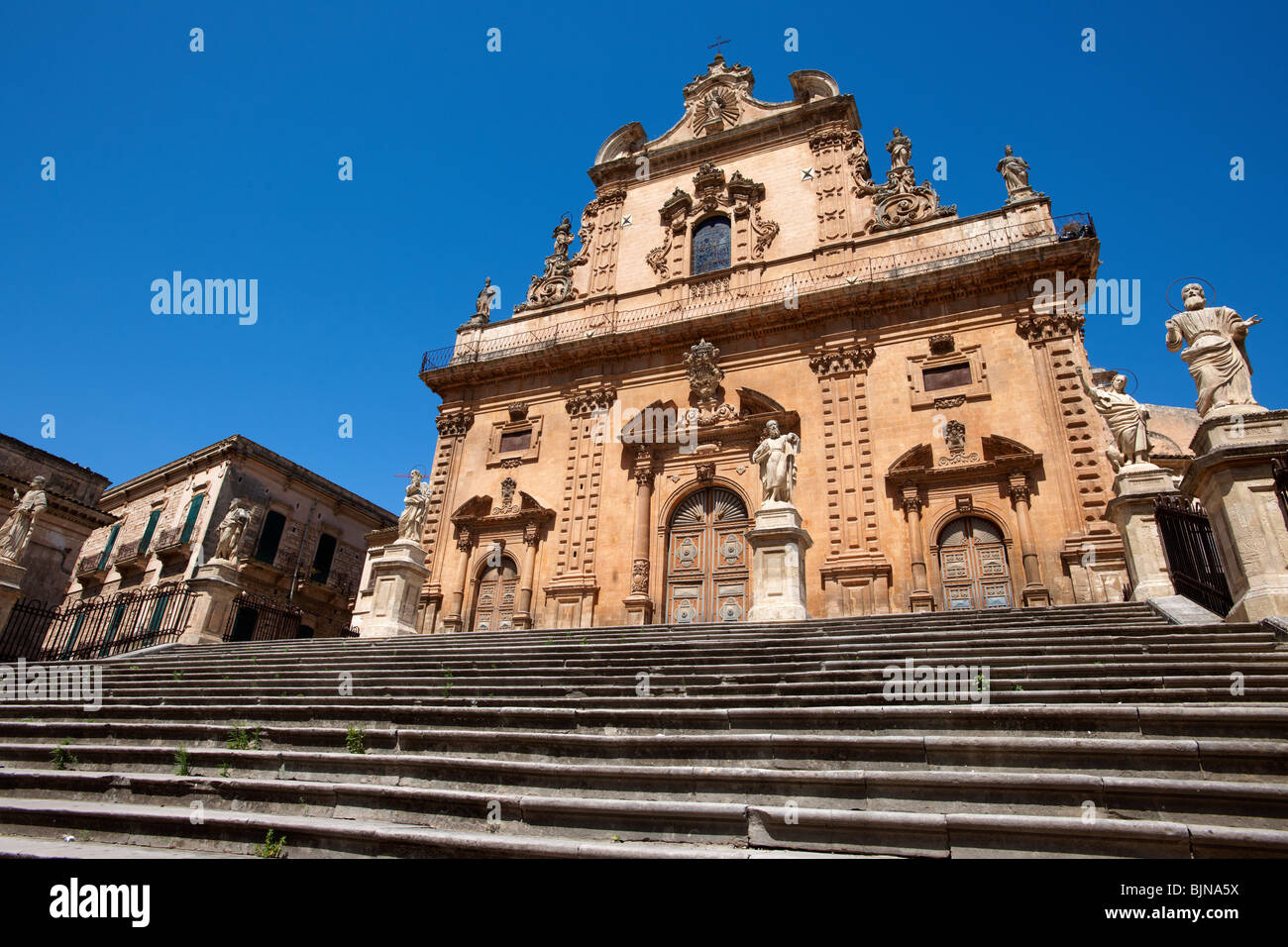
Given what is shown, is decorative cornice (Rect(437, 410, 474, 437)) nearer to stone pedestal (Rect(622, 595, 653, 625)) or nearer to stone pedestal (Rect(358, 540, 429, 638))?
stone pedestal (Rect(358, 540, 429, 638))

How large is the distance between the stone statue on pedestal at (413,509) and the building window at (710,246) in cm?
981

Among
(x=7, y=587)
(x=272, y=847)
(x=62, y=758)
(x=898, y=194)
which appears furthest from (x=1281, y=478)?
(x=7, y=587)

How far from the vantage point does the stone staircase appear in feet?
12.8

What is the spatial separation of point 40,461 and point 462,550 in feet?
50.4

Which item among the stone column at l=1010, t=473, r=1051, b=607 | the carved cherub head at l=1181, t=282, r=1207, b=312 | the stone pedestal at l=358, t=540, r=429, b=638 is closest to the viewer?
the carved cherub head at l=1181, t=282, r=1207, b=312

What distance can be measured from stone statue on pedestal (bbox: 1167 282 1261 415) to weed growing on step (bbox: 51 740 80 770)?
1210cm

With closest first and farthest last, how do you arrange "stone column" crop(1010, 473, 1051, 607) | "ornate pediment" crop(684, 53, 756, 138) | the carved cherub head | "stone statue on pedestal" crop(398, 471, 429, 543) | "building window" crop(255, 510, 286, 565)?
the carved cherub head
"stone column" crop(1010, 473, 1051, 607)
"stone statue on pedestal" crop(398, 471, 429, 543)
"ornate pediment" crop(684, 53, 756, 138)
"building window" crop(255, 510, 286, 565)

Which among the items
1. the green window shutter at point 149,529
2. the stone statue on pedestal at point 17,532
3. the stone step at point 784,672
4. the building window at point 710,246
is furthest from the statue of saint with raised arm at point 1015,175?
the green window shutter at point 149,529

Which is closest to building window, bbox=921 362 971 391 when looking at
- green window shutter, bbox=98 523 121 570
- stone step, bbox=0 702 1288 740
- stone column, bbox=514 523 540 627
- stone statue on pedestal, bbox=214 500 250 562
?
stone column, bbox=514 523 540 627

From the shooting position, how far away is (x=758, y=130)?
69.2ft

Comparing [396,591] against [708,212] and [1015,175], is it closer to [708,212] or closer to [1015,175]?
[708,212]

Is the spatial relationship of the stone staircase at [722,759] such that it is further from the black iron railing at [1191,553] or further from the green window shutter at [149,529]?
the green window shutter at [149,529]

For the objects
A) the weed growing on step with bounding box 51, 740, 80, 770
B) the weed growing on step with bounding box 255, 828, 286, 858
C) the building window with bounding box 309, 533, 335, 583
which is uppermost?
the building window with bounding box 309, 533, 335, 583
